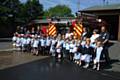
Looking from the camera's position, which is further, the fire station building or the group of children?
the fire station building

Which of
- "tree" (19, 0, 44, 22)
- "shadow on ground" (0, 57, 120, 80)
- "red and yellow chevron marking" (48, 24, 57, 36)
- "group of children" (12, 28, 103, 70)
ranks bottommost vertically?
"shadow on ground" (0, 57, 120, 80)

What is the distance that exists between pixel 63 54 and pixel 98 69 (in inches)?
169

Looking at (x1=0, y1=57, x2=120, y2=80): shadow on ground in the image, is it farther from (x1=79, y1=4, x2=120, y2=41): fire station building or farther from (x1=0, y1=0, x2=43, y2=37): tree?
(x1=0, y1=0, x2=43, y2=37): tree

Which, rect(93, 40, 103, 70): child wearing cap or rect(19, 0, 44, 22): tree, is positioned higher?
rect(19, 0, 44, 22): tree

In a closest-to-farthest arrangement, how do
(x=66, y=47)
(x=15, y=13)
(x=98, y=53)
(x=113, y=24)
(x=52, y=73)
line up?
(x=52, y=73) → (x=98, y=53) → (x=66, y=47) → (x=113, y=24) → (x=15, y=13)

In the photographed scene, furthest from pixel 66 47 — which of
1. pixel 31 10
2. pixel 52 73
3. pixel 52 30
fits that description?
pixel 31 10

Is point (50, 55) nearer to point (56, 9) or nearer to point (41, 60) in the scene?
point (41, 60)

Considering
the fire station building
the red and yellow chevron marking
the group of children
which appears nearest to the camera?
the group of children

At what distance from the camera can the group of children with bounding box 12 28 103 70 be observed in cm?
1591

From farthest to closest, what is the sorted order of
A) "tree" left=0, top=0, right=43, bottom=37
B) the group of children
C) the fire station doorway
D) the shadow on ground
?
1. "tree" left=0, top=0, right=43, bottom=37
2. the fire station doorway
3. the group of children
4. the shadow on ground

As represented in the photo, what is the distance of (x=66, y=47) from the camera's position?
733 inches

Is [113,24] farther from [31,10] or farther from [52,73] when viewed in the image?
[31,10]

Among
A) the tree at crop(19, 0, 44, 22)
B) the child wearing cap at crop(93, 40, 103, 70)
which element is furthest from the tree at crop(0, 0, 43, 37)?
the child wearing cap at crop(93, 40, 103, 70)

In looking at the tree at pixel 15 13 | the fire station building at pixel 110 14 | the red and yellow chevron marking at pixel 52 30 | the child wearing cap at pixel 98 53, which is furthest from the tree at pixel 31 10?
the child wearing cap at pixel 98 53
